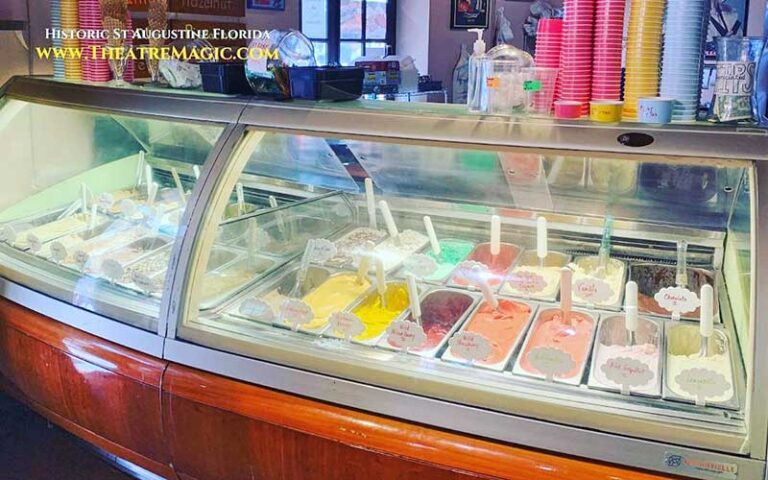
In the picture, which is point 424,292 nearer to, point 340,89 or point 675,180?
point 340,89

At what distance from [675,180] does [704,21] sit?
57cm

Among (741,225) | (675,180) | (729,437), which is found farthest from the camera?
(675,180)

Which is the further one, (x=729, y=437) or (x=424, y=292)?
(x=424, y=292)

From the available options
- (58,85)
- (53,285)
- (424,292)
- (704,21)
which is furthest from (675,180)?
(58,85)

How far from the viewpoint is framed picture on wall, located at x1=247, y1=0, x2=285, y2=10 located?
4258mm

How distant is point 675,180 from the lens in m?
2.09

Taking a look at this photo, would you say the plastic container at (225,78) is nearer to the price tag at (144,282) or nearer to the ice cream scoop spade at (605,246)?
the price tag at (144,282)

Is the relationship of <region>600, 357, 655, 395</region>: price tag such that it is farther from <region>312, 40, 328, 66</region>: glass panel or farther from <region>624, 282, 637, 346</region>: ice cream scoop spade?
<region>312, 40, 328, 66</region>: glass panel

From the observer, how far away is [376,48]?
7.28 m

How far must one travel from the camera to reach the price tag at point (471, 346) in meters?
1.69

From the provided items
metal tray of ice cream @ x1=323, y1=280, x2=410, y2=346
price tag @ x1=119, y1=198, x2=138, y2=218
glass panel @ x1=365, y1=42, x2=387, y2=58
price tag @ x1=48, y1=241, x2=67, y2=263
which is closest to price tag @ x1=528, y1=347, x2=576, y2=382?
metal tray of ice cream @ x1=323, y1=280, x2=410, y2=346

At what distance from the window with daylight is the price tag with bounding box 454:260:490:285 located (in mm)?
4335

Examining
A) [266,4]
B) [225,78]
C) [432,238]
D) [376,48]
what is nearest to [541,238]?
[432,238]

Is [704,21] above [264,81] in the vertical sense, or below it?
above
